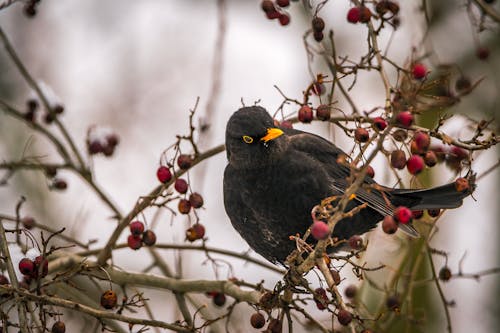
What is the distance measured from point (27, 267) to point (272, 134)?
4.70 ft

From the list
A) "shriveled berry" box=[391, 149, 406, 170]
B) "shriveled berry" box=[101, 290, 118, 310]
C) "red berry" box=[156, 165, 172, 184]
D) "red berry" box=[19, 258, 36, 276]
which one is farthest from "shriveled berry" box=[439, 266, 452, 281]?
"red berry" box=[19, 258, 36, 276]

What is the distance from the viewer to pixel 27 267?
2795 millimetres

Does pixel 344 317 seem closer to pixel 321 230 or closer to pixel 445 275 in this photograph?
pixel 321 230

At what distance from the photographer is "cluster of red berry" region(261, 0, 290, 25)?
3563 mm

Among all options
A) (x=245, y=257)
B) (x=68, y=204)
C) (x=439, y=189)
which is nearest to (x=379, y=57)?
(x=439, y=189)

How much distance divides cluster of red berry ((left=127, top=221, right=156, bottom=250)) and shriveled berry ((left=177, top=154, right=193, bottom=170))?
0.36 metres

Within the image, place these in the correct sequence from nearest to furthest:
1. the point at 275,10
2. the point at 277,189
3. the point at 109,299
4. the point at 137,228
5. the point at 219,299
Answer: the point at 109,299 → the point at 137,228 → the point at 275,10 → the point at 277,189 → the point at 219,299

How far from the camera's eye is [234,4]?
336 inches

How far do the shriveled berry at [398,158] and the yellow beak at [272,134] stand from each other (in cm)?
89

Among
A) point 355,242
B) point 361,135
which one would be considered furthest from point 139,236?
point 361,135

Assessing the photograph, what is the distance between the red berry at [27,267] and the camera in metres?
2.79

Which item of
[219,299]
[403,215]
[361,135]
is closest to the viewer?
[403,215]

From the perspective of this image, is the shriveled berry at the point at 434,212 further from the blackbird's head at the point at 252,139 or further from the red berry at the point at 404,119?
the red berry at the point at 404,119

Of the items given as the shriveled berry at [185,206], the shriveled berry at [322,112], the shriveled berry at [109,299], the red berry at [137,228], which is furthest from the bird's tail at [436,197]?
the shriveled berry at [109,299]
